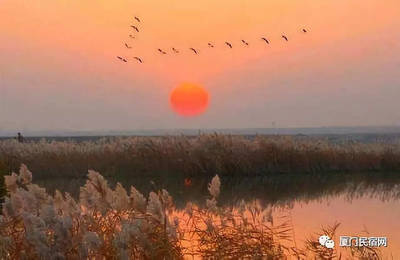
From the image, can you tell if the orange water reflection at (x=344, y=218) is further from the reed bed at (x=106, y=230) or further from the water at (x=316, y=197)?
the reed bed at (x=106, y=230)

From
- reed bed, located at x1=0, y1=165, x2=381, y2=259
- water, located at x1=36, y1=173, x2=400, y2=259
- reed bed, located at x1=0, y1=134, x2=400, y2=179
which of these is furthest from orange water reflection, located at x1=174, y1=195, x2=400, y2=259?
reed bed, located at x1=0, y1=134, x2=400, y2=179

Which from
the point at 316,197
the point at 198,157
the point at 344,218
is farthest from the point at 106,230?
the point at 198,157

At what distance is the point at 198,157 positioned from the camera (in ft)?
58.1

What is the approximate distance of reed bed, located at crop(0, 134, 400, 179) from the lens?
57.8ft

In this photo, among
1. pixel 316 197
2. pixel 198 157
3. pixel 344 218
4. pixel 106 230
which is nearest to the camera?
pixel 106 230

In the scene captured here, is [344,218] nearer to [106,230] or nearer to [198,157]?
[106,230]

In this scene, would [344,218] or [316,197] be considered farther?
[316,197]

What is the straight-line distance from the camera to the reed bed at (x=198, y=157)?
694 inches

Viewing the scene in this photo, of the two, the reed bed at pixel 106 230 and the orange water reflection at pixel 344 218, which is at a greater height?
the reed bed at pixel 106 230

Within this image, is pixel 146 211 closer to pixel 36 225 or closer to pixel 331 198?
pixel 36 225

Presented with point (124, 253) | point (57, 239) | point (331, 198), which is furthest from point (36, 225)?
point (331, 198)

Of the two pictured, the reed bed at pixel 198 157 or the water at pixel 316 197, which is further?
the reed bed at pixel 198 157

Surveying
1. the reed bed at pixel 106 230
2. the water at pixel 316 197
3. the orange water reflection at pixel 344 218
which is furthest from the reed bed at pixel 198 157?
the reed bed at pixel 106 230

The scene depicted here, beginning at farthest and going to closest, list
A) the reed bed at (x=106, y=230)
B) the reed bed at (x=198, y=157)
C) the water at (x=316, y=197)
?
the reed bed at (x=198, y=157)
the water at (x=316, y=197)
the reed bed at (x=106, y=230)
